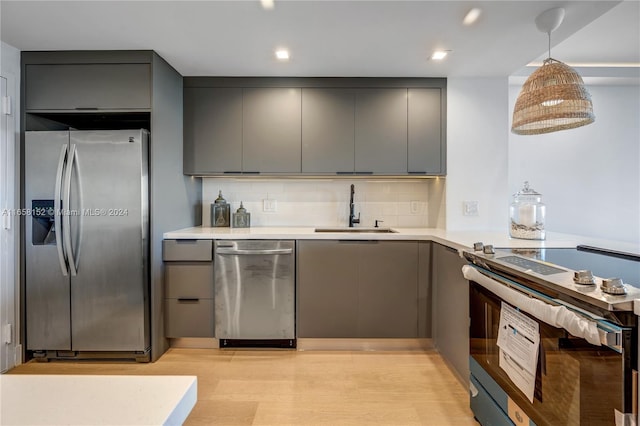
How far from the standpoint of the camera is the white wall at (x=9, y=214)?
2098 millimetres

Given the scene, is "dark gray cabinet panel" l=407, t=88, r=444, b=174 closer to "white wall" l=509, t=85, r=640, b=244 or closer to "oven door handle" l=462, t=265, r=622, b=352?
"white wall" l=509, t=85, r=640, b=244

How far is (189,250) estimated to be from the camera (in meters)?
→ 2.36

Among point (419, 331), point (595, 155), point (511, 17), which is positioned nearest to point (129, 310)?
point (419, 331)

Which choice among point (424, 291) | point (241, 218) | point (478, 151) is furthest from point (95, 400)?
point (478, 151)

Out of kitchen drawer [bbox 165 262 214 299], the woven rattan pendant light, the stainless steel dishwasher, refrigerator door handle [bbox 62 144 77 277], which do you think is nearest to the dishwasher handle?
the stainless steel dishwasher

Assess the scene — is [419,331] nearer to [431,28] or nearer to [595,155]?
[431,28]

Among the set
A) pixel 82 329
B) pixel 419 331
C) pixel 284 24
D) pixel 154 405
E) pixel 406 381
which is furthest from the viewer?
pixel 419 331

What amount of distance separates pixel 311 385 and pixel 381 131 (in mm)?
1968

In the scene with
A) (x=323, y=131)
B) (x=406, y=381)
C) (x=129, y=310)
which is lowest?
(x=406, y=381)

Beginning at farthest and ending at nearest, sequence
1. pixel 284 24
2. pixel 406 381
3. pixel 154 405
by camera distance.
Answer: pixel 406 381, pixel 284 24, pixel 154 405

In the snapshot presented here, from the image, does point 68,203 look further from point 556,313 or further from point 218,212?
point 556,313

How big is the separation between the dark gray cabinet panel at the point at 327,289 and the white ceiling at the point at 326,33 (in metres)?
1.38

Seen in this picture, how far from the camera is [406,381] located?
2.00 m

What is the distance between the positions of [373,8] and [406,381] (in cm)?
218
